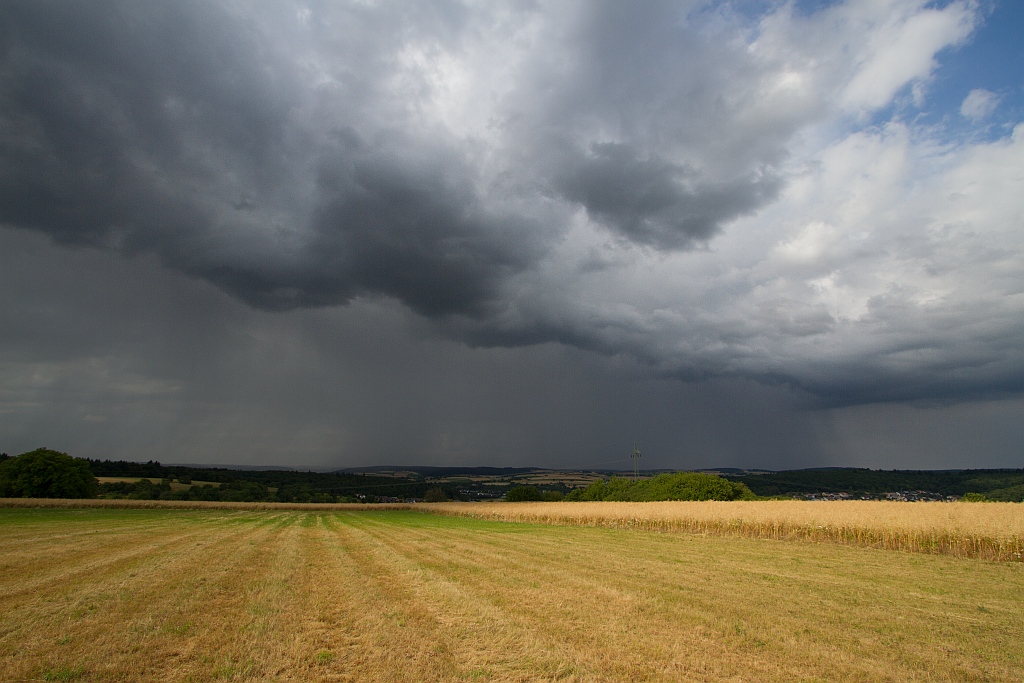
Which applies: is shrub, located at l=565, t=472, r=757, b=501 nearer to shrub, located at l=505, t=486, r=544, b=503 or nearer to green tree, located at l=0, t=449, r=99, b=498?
shrub, located at l=505, t=486, r=544, b=503

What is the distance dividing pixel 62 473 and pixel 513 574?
4415 inches

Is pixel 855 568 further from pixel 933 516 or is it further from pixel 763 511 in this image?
pixel 763 511

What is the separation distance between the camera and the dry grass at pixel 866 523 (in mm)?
21016

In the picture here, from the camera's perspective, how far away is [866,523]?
25.3m

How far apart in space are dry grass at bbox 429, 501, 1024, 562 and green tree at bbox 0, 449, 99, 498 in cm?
9974

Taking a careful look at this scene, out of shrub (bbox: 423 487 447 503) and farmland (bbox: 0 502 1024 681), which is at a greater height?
farmland (bbox: 0 502 1024 681)

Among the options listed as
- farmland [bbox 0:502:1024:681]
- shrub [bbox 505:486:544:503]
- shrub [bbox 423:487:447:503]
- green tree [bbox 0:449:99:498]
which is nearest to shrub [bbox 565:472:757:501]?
shrub [bbox 505:486:544:503]

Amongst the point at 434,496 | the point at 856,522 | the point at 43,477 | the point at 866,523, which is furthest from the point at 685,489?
the point at 43,477

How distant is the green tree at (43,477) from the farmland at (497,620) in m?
97.7

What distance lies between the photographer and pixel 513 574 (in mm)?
14617

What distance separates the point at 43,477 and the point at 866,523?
120 meters

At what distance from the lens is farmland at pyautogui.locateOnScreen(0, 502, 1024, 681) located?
→ 7.04m

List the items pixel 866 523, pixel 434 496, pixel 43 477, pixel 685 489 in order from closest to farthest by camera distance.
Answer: pixel 866 523, pixel 685 489, pixel 43 477, pixel 434 496

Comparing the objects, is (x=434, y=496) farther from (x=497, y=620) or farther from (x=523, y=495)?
(x=497, y=620)
